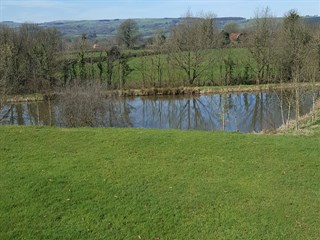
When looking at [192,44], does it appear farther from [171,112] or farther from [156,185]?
[156,185]

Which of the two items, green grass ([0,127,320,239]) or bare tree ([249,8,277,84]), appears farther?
bare tree ([249,8,277,84])

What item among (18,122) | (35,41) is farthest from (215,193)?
(35,41)

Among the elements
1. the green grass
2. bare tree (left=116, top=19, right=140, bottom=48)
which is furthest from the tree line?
the green grass

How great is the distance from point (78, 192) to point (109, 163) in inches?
74.0

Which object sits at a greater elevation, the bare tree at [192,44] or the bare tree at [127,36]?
the bare tree at [127,36]

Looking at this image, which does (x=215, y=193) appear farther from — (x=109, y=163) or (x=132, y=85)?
(x=132, y=85)

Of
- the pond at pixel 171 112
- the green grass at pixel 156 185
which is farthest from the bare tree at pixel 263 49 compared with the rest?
the green grass at pixel 156 185

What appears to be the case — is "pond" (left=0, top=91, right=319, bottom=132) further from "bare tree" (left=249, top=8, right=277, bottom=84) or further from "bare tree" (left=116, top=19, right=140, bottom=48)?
"bare tree" (left=116, top=19, right=140, bottom=48)

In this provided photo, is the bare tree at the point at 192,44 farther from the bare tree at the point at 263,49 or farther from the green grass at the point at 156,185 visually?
the green grass at the point at 156,185

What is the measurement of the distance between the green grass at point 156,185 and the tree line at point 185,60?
129ft

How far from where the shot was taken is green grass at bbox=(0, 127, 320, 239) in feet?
29.9

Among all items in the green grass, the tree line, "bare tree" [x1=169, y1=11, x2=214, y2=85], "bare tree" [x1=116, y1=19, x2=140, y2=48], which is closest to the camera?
the green grass

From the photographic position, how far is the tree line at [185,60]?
53.2 metres

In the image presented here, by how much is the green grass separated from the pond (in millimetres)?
7742
